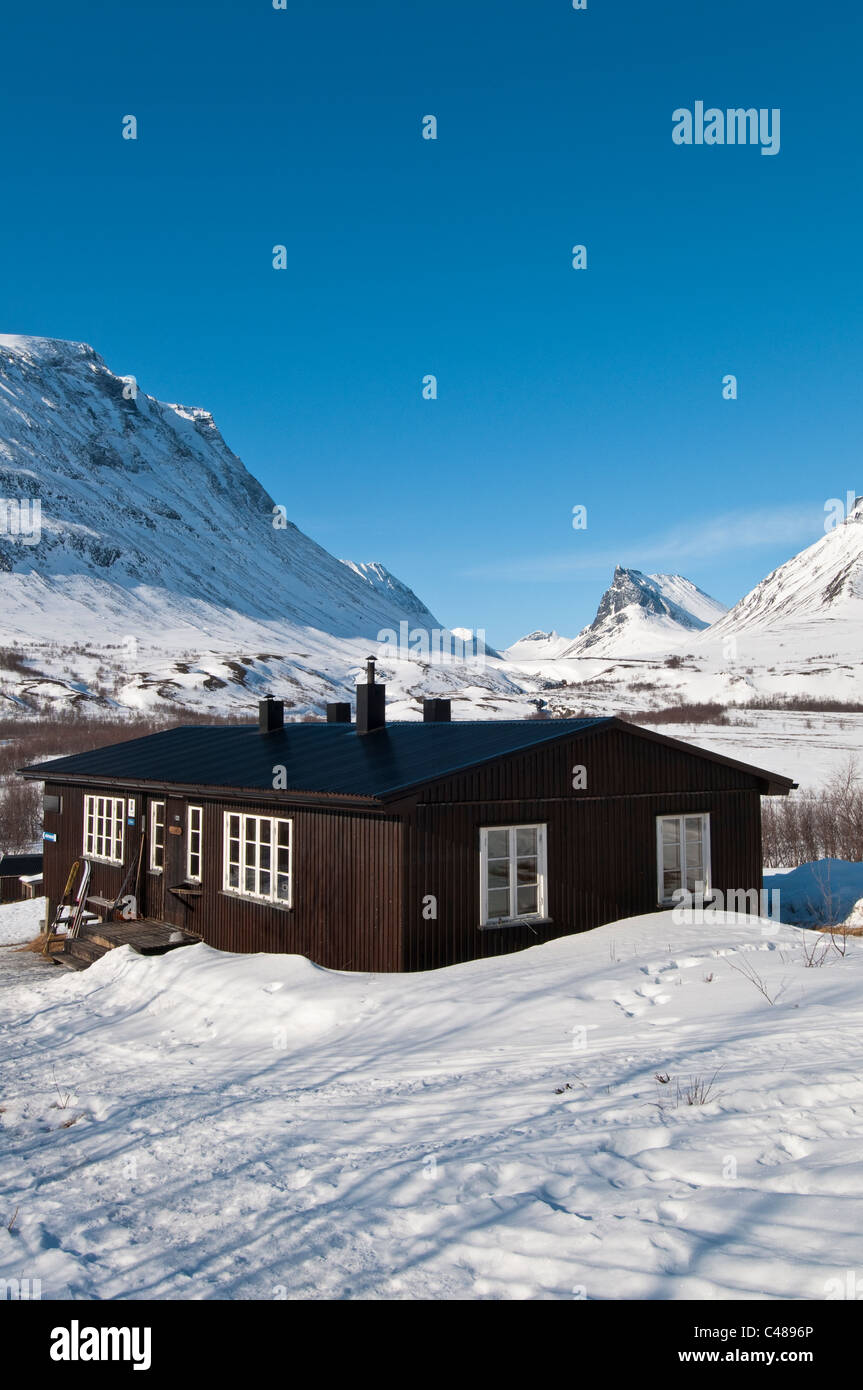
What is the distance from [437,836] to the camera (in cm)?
1266

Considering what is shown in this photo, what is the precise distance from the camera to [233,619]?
159250mm

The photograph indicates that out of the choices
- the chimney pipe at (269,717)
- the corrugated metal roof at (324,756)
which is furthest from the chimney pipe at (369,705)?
the chimney pipe at (269,717)

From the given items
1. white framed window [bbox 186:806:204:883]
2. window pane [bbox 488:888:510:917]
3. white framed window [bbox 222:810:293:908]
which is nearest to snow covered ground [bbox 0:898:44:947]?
white framed window [bbox 186:806:204:883]

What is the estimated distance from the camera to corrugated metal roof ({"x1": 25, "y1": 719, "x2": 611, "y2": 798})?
13.2 metres

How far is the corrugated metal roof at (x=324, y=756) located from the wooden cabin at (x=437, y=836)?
0.23 ft

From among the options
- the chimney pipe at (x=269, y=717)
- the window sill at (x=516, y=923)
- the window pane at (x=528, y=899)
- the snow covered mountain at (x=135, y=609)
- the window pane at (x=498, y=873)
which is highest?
the snow covered mountain at (x=135, y=609)

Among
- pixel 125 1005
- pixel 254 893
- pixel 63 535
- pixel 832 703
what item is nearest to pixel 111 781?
pixel 254 893

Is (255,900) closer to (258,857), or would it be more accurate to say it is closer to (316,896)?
(258,857)

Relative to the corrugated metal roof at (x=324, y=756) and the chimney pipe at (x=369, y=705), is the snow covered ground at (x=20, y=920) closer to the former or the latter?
the corrugated metal roof at (x=324, y=756)

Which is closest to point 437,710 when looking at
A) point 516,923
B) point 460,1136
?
point 516,923

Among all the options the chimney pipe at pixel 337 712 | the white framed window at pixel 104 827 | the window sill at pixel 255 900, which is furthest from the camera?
the chimney pipe at pixel 337 712

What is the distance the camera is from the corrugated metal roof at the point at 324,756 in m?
13.2

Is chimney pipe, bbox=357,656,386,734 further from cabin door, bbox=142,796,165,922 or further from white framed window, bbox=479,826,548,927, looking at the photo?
white framed window, bbox=479,826,548,927

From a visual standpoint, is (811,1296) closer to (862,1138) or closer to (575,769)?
(862,1138)
